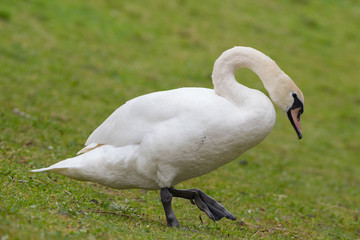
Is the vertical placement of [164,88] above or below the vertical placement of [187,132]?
below

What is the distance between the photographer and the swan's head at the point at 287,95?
→ 5785 mm

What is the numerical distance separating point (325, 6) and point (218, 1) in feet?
17.7

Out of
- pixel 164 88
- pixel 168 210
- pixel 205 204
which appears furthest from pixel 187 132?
pixel 164 88

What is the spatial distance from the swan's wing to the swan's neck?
0.17 meters

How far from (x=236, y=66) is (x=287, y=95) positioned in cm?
62

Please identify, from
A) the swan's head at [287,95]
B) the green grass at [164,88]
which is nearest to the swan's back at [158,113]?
the swan's head at [287,95]

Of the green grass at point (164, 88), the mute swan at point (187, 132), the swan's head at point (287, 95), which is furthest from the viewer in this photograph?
the green grass at point (164, 88)

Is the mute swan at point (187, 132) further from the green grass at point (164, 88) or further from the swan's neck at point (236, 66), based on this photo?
the green grass at point (164, 88)

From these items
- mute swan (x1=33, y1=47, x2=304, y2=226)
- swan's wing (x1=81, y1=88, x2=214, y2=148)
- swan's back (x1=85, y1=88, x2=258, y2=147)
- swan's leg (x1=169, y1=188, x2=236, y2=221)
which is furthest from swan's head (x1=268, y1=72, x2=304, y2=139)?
swan's leg (x1=169, y1=188, x2=236, y2=221)

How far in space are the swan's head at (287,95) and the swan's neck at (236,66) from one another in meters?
0.04

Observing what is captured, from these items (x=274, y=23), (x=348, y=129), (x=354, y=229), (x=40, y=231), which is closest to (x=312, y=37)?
(x=274, y=23)

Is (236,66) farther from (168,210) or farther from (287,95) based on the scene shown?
(168,210)

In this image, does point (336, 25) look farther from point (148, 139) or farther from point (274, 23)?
point (148, 139)

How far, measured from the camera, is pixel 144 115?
5.82 meters
